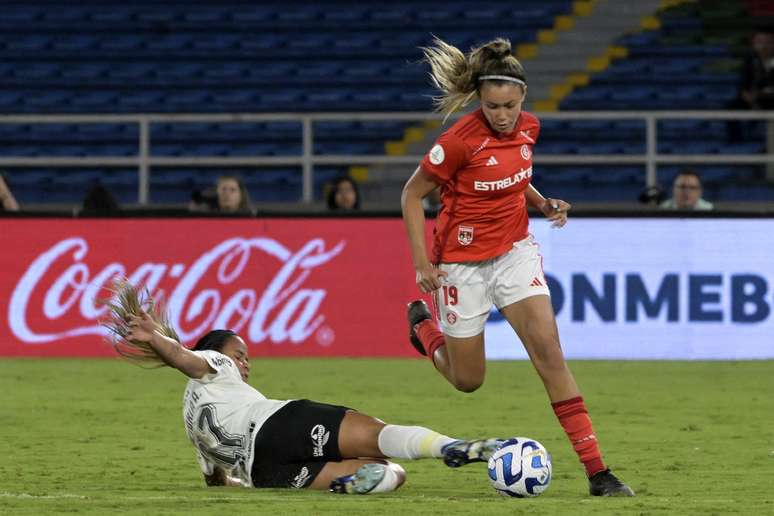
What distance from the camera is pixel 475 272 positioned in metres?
8.01

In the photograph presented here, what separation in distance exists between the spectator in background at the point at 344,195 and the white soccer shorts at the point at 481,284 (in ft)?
25.6

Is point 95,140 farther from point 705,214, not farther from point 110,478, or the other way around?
point 110,478

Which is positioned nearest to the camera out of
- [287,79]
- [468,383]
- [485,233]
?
[485,233]

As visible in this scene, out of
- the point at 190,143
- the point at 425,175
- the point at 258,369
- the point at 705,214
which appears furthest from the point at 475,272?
the point at 190,143

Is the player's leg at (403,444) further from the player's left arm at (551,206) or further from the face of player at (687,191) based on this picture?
the face of player at (687,191)

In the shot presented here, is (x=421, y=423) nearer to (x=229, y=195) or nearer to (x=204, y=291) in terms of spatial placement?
(x=204, y=291)

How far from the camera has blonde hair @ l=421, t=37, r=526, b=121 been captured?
7672mm

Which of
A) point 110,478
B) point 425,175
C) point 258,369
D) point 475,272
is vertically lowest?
point 258,369

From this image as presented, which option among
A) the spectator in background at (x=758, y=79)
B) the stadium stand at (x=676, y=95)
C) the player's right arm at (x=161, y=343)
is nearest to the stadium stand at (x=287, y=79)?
the stadium stand at (x=676, y=95)

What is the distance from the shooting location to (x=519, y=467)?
289 inches

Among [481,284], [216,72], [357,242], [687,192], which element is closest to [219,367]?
[481,284]

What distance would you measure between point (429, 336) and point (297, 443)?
131 centimetres

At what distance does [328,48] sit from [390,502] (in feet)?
51.0

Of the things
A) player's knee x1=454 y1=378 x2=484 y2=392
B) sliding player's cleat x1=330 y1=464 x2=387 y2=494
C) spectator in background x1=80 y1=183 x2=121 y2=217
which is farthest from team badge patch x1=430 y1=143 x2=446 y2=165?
spectator in background x1=80 y1=183 x2=121 y2=217
